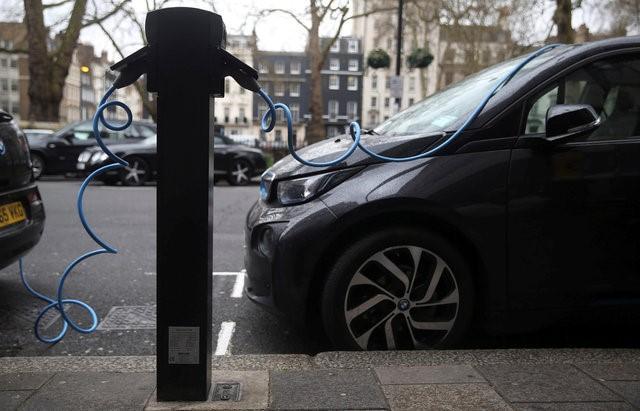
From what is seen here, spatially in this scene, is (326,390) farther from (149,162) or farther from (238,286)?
(149,162)

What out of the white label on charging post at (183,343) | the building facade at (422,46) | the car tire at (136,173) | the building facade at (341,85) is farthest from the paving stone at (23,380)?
the building facade at (341,85)

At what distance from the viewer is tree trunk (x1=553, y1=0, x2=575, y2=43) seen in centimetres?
1923

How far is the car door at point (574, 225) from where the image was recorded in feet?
9.53

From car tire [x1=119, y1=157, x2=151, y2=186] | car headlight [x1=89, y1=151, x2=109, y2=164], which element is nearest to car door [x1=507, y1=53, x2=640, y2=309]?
car tire [x1=119, y1=157, x2=151, y2=186]

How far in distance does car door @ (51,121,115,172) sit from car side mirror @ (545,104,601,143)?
13.8 meters

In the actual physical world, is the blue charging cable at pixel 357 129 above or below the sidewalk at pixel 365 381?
above

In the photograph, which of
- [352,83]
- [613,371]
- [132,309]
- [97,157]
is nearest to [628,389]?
[613,371]

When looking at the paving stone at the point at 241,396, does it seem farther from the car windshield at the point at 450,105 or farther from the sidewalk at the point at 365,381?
the car windshield at the point at 450,105

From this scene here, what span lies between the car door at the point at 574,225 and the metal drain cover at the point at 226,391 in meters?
1.43

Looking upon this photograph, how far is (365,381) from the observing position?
2428 millimetres

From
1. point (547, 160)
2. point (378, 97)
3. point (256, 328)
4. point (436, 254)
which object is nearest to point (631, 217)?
point (547, 160)

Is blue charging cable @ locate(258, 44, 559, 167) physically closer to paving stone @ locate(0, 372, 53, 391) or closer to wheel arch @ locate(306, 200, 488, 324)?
wheel arch @ locate(306, 200, 488, 324)

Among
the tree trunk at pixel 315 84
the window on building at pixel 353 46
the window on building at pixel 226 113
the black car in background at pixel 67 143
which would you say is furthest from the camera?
the window on building at pixel 226 113

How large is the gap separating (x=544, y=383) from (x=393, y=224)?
3.26 feet
